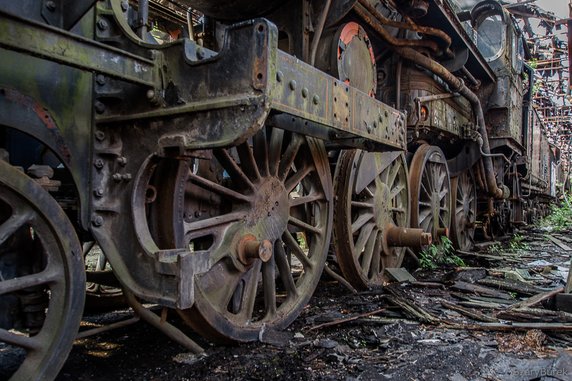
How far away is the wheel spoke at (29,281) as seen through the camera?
1720 millimetres

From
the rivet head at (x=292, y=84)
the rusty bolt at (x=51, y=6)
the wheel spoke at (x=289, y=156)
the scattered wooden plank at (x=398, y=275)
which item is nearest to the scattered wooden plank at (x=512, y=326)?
the scattered wooden plank at (x=398, y=275)

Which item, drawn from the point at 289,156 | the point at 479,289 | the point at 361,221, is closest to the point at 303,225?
the point at 289,156

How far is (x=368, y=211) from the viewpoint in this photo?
4.46 m

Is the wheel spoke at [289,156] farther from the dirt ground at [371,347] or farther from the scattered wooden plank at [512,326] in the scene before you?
the scattered wooden plank at [512,326]

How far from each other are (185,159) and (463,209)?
6.28 meters

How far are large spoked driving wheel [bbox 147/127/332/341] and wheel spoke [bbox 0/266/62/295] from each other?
656 mm

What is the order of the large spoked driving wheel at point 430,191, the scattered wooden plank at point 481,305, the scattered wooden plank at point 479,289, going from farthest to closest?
the large spoked driving wheel at point 430,191 → the scattered wooden plank at point 479,289 → the scattered wooden plank at point 481,305

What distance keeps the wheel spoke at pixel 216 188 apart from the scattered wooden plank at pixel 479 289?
2.77 m

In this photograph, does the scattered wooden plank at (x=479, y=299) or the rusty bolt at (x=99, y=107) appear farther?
the scattered wooden plank at (x=479, y=299)

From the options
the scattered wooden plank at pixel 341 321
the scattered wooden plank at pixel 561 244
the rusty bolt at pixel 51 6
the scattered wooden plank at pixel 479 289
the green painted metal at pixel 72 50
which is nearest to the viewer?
the green painted metal at pixel 72 50

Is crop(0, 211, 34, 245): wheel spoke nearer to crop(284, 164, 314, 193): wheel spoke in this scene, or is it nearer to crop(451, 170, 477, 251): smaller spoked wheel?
crop(284, 164, 314, 193): wheel spoke

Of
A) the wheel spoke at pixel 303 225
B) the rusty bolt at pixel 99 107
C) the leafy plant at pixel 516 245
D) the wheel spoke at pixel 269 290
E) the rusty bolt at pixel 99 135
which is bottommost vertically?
the leafy plant at pixel 516 245

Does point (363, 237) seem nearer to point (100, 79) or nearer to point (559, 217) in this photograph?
point (100, 79)

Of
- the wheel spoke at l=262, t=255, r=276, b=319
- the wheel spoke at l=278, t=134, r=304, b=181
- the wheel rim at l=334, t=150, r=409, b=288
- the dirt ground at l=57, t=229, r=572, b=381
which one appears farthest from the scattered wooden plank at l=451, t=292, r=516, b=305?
the wheel spoke at l=278, t=134, r=304, b=181
